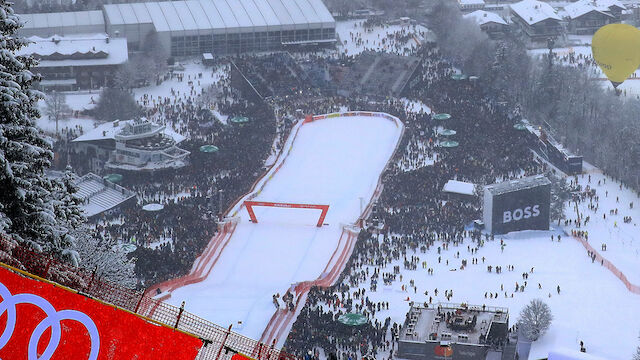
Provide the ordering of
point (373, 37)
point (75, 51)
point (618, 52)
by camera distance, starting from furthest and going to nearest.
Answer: point (373, 37) < point (75, 51) < point (618, 52)

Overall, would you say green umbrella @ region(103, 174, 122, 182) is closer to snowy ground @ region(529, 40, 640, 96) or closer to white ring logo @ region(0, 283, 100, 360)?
snowy ground @ region(529, 40, 640, 96)

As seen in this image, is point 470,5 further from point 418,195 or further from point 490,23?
point 418,195

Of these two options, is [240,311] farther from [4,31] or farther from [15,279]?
[15,279]

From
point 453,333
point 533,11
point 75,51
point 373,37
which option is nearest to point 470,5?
point 533,11

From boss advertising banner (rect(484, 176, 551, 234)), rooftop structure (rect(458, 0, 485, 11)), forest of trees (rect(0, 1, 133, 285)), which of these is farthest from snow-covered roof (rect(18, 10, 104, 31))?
forest of trees (rect(0, 1, 133, 285))

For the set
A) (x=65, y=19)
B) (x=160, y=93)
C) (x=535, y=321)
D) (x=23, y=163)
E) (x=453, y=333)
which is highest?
(x=65, y=19)

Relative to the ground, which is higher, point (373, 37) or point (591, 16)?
point (591, 16)

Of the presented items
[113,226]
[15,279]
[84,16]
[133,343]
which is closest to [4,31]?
[15,279]
